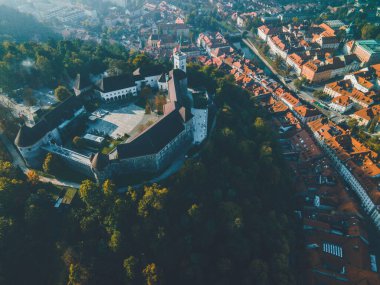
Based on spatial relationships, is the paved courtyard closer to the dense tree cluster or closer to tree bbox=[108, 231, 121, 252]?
the dense tree cluster

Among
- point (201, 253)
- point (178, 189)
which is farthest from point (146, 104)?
point (201, 253)

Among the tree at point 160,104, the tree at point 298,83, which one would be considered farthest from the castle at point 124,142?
the tree at point 298,83

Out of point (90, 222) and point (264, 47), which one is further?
point (264, 47)

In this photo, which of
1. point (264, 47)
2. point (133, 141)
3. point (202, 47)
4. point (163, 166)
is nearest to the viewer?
point (133, 141)

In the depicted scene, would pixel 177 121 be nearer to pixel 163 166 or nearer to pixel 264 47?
pixel 163 166

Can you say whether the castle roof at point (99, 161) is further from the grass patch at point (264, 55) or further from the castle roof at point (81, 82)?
the grass patch at point (264, 55)

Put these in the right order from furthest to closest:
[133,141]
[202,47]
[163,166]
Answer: [202,47], [163,166], [133,141]

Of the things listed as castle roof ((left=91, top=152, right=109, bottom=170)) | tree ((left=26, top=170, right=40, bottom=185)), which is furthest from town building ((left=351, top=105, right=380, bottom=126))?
tree ((left=26, top=170, right=40, bottom=185))
